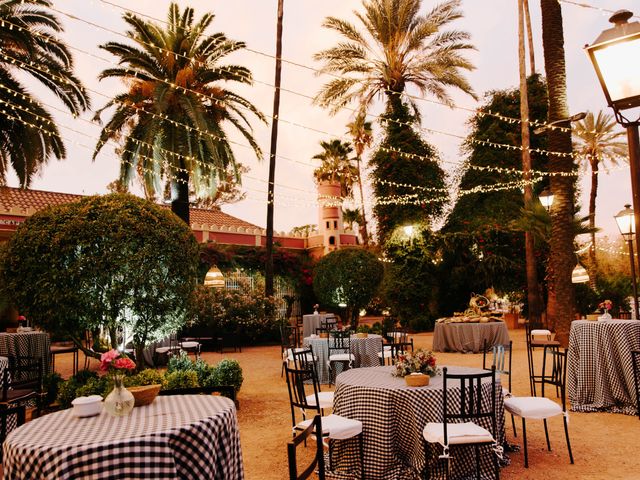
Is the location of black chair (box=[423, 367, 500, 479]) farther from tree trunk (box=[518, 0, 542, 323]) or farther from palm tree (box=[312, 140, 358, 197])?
palm tree (box=[312, 140, 358, 197])

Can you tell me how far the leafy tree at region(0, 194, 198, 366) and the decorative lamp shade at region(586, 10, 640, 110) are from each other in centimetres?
574

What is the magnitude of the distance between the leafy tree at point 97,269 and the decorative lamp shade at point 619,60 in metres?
5.74

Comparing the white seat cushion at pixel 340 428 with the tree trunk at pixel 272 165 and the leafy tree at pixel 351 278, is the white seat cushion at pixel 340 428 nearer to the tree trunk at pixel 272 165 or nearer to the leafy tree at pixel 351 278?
the tree trunk at pixel 272 165

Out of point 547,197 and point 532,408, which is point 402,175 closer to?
point 547,197

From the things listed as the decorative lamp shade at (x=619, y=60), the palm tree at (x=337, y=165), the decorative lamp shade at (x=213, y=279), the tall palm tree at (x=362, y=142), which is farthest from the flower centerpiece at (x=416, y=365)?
the palm tree at (x=337, y=165)

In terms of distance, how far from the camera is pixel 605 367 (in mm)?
6984

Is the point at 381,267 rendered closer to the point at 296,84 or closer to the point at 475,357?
the point at 475,357

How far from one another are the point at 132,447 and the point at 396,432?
2498 mm

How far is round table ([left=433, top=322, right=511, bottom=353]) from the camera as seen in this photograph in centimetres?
1359

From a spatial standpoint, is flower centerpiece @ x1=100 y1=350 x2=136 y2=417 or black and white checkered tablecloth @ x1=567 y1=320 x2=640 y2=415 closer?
flower centerpiece @ x1=100 y1=350 x2=136 y2=417

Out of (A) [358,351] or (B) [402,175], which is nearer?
(A) [358,351]

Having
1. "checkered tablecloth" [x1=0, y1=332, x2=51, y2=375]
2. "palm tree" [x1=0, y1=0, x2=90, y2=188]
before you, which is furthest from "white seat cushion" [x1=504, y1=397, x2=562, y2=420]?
"palm tree" [x1=0, y1=0, x2=90, y2=188]

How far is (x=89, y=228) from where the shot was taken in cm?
687

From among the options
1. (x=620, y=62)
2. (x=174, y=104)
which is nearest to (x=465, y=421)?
(x=620, y=62)
